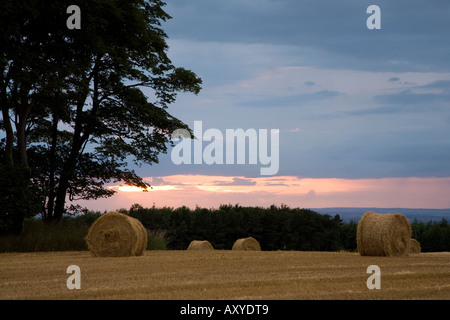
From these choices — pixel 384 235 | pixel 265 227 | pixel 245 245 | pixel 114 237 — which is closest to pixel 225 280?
pixel 114 237

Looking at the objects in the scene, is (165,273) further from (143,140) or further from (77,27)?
(143,140)

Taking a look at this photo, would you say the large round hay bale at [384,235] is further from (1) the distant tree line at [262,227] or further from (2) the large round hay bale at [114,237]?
(1) the distant tree line at [262,227]

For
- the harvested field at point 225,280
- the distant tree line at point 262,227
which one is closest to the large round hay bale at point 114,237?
the harvested field at point 225,280

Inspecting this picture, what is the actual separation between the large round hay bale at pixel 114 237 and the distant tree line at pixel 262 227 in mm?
24807

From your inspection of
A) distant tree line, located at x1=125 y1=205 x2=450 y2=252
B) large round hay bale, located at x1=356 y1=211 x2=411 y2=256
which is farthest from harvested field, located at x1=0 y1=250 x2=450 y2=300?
distant tree line, located at x1=125 y1=205 x2=450 y2=252

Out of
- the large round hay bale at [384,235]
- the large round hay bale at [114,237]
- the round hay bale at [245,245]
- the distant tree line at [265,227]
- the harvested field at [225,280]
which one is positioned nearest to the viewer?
the harvested field at [225,280]

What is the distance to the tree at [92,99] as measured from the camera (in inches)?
862

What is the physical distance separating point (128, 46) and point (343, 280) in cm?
1766

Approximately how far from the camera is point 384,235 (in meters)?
15.8

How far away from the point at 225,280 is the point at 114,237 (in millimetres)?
7291

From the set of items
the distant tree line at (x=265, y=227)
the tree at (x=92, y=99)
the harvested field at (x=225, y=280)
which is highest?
the tree at (x=92, y=99)

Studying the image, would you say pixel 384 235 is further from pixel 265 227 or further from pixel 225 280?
pixel 265 227

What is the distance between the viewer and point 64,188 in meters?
25.6
